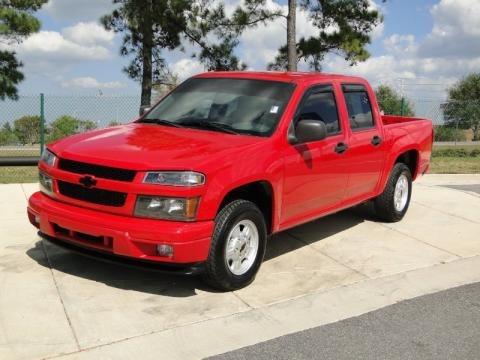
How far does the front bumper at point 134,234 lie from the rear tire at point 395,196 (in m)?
3.51

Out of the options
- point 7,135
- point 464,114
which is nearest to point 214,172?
point 7,135

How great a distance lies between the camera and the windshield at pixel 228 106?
5555 millimetres

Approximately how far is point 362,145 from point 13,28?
12073 mm

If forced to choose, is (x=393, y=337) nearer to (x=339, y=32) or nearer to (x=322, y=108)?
(x=322, y=108)

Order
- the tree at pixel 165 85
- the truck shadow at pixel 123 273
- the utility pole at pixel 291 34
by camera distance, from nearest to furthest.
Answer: the truck shadow at pixel 123 273 → the utility pole at pixel 291 34 → the tree at pixel 165 85

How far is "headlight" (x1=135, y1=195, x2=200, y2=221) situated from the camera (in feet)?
14.9

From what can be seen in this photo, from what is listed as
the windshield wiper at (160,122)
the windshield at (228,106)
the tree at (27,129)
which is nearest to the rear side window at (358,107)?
the windshield at (228,106)

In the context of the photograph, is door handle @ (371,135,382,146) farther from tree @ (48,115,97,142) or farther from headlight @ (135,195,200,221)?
tree @ (48,115,97,142)

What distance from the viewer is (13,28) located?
618 inches

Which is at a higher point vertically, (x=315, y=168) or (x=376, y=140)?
(x=376, y=140)

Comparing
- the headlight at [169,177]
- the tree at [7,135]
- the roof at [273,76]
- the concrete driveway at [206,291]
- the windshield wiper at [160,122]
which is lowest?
the concrete driveway at [206,291]

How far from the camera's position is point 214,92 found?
6.06 metres

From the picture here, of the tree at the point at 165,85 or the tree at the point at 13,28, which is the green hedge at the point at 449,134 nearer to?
the tree at the point at 165,85

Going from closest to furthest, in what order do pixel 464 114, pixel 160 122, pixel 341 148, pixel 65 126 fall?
pixel 160 122, pixel 341 148, pixel 65 126, pixel 464 114
